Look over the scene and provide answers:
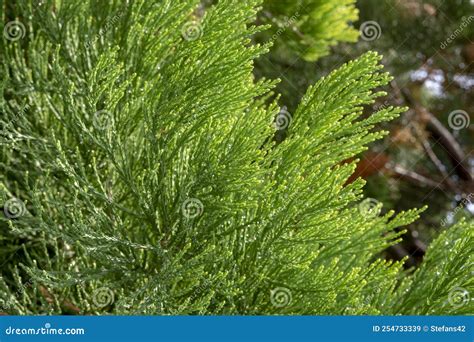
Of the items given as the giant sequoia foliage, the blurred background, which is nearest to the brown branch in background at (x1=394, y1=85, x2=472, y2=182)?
the blurred background

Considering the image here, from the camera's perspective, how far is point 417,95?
4.21 metres

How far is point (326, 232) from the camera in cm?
150

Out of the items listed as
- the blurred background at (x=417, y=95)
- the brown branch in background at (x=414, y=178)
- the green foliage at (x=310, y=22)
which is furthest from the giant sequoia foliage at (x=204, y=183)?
the brown branch in background at (x=414, y=178)

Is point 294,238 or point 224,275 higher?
point 294,238

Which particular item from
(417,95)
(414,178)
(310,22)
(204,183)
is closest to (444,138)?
(414,178)

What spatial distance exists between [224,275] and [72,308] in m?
0.47

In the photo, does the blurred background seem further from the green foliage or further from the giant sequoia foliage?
the giant sequoia foliage

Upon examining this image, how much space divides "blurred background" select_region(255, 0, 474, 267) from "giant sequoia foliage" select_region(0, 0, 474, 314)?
5.42 feet

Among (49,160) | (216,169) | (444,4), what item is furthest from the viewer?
(444,4)

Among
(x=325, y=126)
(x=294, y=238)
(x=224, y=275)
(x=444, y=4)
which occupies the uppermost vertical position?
(x=444, y=4)

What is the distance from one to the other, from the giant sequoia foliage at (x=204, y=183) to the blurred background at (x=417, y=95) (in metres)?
1.65

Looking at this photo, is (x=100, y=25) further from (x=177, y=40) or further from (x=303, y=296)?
(x=303, y=296)

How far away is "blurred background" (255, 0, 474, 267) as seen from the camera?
3.46 meters

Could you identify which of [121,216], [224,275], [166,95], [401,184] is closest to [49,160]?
[121,216]
